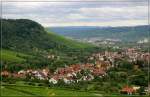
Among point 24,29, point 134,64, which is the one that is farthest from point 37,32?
point 134,64

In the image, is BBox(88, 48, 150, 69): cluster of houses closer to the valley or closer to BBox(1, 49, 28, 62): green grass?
the valley

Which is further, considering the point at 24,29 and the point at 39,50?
the point at 24,29

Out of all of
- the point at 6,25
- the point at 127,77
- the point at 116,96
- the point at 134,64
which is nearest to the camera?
the point at 116,96

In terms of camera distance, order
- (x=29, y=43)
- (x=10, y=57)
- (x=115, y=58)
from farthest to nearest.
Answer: (x=29, y=43) → (x=10, y=57) → (x=115, y=58)

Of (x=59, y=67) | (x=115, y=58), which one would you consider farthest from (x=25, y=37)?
(x=59, y=67)

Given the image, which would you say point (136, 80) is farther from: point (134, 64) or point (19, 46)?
point (19, 46)

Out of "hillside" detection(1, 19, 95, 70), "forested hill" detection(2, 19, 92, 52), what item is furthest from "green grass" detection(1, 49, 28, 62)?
"forested hill" detection(2, 19, 92, 52)

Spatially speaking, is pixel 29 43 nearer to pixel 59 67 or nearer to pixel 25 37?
pixel 25 37

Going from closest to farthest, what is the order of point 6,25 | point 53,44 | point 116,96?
point 116,96 → point 6,25 → point 53,44
